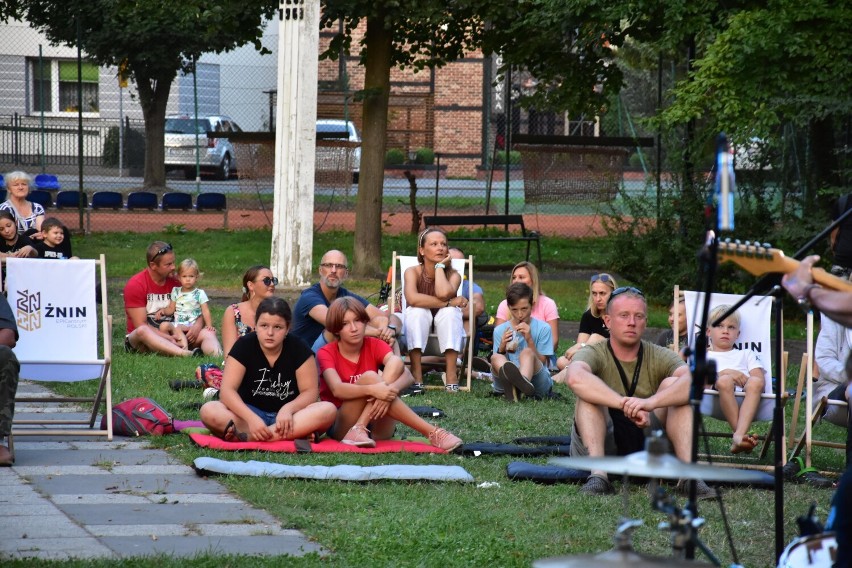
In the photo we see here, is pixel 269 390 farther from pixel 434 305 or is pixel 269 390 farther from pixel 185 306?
pixel 185 306

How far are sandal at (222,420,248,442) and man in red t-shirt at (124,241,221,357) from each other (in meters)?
3.60

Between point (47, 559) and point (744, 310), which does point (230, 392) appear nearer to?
point (47, 559)

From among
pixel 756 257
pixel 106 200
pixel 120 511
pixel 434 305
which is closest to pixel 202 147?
pixel 106 200

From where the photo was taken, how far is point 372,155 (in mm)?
16078

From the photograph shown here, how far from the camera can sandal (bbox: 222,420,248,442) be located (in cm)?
719

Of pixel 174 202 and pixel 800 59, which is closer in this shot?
pixel 800 59

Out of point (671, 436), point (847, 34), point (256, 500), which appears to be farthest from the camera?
point (847, 34)

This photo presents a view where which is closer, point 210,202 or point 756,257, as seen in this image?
point 756,257

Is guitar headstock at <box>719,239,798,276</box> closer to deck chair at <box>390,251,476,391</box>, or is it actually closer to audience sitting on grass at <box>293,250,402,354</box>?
audience sitting on grass at <box>293,250,402,354</box>

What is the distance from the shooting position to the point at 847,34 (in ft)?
34.9

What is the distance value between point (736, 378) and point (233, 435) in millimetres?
3153

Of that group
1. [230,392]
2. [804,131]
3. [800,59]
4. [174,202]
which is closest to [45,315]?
[230,392]

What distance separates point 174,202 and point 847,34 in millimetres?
14939

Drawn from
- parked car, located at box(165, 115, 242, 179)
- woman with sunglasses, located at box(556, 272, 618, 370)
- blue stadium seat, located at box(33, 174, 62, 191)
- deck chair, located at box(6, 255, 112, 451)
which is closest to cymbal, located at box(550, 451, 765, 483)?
deck chair, located at box(6, 255, 112, 451)
